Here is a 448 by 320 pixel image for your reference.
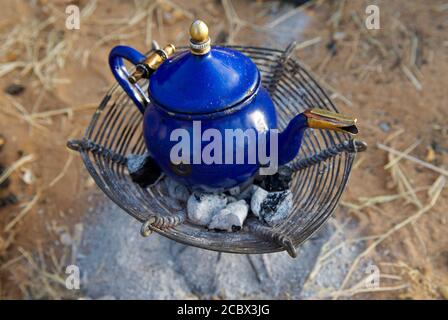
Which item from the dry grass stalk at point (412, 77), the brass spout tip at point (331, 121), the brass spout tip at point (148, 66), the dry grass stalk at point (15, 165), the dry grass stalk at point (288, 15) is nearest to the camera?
the brass spout tip at point (331, 121)

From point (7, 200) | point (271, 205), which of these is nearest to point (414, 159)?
point (271, 205)

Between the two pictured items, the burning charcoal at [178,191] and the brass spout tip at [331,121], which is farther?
the burning charcoal at [178,191]

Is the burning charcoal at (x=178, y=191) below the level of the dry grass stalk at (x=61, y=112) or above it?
above

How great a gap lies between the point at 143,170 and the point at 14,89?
121 cm

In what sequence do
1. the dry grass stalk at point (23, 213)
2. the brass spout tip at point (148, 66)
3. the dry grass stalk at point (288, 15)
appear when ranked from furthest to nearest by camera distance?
the dry grass stalk at point (288, 15)
the dry grass stalk at point (23, 213)
the brass spout tip at point (148, 66)

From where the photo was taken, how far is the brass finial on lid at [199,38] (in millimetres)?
1024

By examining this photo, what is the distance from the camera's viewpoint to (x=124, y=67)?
1.32m

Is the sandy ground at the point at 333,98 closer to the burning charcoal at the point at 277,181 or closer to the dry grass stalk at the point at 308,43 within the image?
the dry grass stalk at the point at 308,43

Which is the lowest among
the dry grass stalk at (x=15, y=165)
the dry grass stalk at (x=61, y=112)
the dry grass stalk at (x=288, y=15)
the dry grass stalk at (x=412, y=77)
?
the dry grass stalk at (x=15, y=165)

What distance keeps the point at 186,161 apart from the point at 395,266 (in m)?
0.91

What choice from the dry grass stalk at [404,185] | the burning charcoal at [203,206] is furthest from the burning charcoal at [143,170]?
the dry grass stalk at [404,185]

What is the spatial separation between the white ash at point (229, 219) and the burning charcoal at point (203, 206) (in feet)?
0.07

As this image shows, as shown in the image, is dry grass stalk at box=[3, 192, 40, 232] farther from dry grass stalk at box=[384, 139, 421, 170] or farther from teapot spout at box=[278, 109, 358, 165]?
dry grass stalk at box=[384, 139, 421, 170]

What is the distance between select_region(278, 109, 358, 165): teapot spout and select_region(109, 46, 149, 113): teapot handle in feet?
1.37
